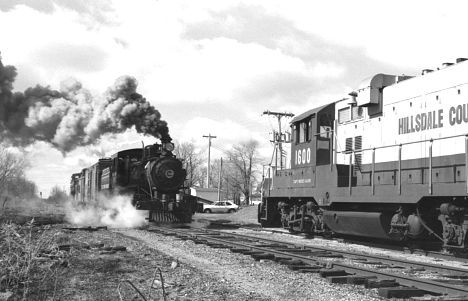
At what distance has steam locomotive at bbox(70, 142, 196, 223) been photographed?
19.0 m

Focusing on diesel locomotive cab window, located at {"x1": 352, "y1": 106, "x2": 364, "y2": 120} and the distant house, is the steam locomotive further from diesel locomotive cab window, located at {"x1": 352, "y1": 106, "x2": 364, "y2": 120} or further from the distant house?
the distant house

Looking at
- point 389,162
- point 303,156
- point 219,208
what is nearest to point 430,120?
point 389,162

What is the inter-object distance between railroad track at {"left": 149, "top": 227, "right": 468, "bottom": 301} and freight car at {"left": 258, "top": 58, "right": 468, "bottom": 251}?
1.86 m

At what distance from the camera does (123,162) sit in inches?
806

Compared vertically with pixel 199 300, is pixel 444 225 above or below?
above

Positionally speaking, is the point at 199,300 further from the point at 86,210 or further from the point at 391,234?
the point at 86,210

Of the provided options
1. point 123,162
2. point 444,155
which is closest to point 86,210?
point 123,162

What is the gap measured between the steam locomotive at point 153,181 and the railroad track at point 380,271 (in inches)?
296

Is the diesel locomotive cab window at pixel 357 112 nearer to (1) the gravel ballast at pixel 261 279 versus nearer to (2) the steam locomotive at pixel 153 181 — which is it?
(1) the gravel ballast at pixel 261 279

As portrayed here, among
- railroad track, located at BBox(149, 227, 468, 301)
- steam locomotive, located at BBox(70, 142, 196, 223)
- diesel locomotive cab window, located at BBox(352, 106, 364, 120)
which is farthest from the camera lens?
steam locomotive, located at BBox(70, 142, 196, 223)

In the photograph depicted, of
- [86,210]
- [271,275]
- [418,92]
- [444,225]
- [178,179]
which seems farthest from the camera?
[86,210]

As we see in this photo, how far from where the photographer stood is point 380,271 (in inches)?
299

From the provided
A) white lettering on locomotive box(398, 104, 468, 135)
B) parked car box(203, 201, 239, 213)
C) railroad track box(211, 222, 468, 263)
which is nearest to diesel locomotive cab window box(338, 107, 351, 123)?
white lettering on locomotive box(398, 104, 468, 135)

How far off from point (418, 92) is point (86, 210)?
18.6 m
